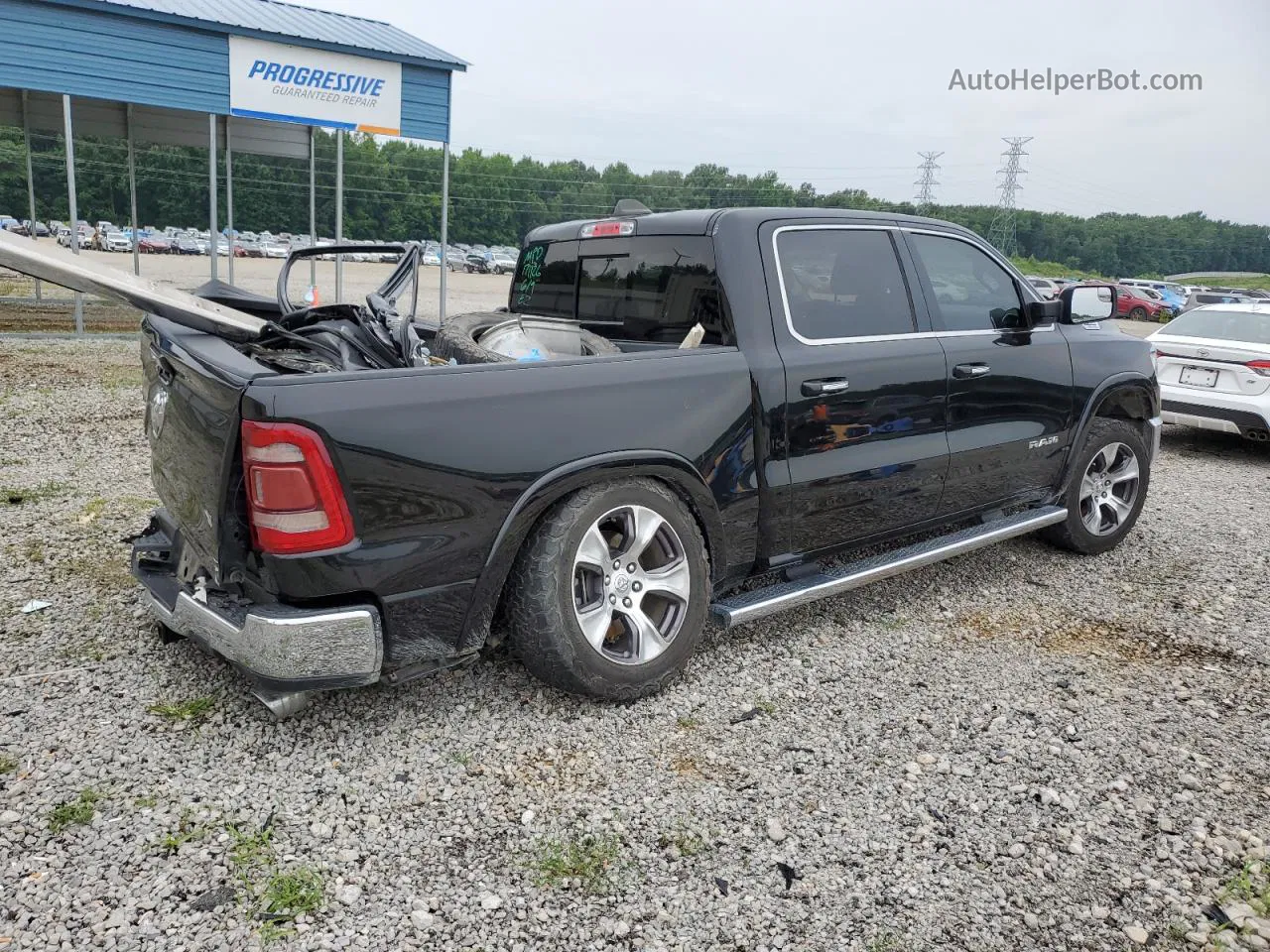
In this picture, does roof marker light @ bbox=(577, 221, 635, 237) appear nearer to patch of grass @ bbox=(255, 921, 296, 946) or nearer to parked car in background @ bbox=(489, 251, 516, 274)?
patch of grass @ bbox=(255, 921, 296, 946)

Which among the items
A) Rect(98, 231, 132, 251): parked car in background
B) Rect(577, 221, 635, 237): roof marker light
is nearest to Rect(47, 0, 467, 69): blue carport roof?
Rect(577, 221, 635, 237): roof marker light

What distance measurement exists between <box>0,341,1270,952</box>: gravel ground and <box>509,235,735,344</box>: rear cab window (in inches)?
54.8

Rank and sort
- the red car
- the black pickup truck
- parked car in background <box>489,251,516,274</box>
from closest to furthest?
the black pickup truck < the red car < parked car in background <box>489,251,516,274</box>

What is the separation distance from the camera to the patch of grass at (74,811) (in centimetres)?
255

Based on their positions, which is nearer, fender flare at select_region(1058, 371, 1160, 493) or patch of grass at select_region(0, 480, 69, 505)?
fender flare at select_region(1058, 371, 1160, 493)

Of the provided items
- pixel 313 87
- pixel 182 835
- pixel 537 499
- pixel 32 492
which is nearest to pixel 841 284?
pixel 537 499

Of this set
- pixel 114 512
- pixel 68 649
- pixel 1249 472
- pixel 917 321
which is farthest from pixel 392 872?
pixel 1249 472

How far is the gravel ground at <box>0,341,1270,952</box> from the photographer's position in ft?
7.62

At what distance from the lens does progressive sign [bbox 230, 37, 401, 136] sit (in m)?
12.6

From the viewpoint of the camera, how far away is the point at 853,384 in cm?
372

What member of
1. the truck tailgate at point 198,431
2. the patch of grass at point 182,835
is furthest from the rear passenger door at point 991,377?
the patch of grass at point 182,835

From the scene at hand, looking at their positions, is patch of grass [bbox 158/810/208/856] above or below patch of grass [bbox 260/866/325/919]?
above

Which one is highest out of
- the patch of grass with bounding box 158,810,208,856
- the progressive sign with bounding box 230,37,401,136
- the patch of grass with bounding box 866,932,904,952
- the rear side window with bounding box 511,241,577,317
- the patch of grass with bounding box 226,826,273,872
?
the progressive sign with bounding box 230,37,401,136

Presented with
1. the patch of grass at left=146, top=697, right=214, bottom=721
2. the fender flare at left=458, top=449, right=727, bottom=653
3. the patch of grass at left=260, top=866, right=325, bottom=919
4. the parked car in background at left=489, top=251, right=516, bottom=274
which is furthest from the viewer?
the parked car in background at left=489, top=251, right=516, bottom=274
